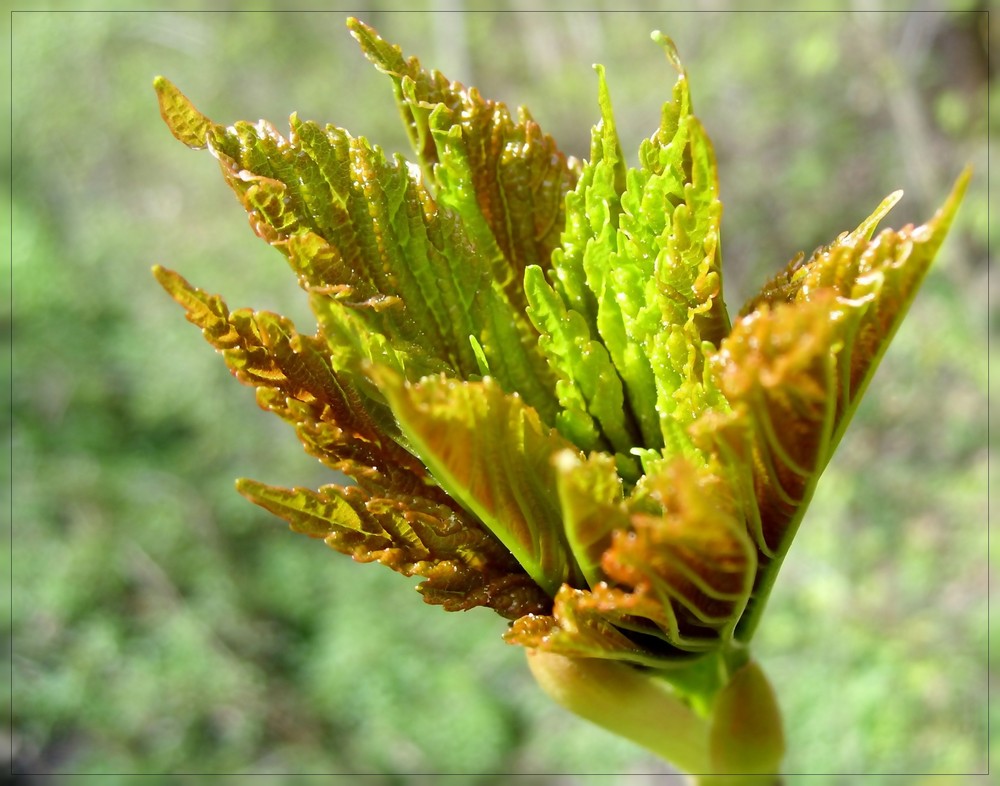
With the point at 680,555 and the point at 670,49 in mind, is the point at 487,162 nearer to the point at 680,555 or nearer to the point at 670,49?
the point at 670,49

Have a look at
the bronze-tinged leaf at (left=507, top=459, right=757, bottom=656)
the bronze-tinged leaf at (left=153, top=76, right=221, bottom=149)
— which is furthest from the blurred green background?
the bronze-tinged leaf at (left=153, top=76, right=221, bottom=149)

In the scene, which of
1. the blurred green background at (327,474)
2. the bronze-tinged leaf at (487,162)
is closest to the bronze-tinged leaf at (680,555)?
the bronze-tinged leaf at (487,162)

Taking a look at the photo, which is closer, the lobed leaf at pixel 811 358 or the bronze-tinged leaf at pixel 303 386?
the lobed leaf at pixel 811 358

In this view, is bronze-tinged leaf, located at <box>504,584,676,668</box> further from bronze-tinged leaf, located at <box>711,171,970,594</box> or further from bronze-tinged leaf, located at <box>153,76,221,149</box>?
bronze-tinged leaf, located at <box>153,76,221,149</box>

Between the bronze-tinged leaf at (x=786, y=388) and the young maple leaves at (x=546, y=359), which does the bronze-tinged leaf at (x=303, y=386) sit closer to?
the young maple leaves at (x=546, y=359)

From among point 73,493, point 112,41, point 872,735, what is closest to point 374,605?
point 73,493

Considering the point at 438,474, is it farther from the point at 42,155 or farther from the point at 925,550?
the point at 42,155
